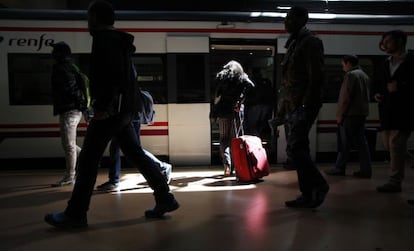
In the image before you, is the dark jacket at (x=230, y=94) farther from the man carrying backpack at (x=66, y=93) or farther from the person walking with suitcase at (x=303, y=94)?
the man carrying backpack at (x=66, y=93)

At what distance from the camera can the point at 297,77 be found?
4.37m

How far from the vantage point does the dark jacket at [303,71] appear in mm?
4250

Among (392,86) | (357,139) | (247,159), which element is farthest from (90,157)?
(357,139)

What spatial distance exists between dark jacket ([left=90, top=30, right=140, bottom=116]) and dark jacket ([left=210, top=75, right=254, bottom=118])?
2292 millimetres

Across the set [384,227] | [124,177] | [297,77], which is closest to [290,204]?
[384,227]

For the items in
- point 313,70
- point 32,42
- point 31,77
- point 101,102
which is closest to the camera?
point 101,102

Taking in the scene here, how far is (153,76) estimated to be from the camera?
693cm

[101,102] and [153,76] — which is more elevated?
[153,76]

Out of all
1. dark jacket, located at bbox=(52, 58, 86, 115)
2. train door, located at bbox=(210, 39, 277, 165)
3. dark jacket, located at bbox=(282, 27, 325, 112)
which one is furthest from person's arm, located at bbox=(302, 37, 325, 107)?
dark jacket, located at bbox=(52, 58, 86, 115)

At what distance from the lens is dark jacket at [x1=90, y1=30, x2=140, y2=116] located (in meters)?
3.78

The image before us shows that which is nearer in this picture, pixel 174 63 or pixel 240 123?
pixel 240 123

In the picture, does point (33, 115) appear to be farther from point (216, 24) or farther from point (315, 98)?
point (315, 98)

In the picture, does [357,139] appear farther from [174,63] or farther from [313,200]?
[174,63]

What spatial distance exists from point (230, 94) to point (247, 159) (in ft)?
3.00
